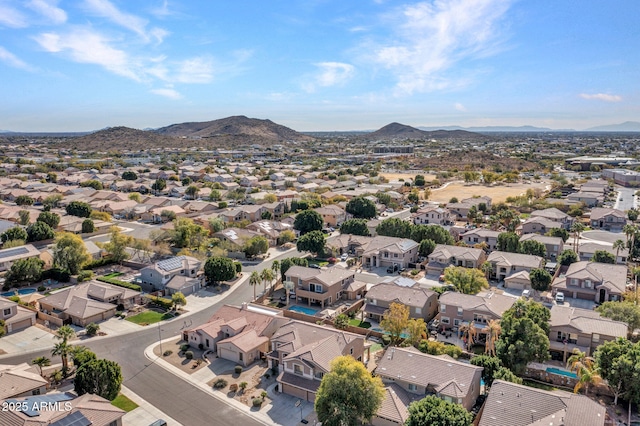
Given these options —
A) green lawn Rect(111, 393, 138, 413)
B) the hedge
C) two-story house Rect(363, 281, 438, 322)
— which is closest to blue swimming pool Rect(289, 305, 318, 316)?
two-story house Rect(363, 281, 438, 322)

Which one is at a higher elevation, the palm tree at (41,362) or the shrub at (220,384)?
the palm tree at (41,362)

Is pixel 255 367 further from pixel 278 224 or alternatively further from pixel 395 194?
pixel 395 194

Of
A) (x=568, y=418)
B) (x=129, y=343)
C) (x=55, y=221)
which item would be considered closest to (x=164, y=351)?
(x=129, y=343)

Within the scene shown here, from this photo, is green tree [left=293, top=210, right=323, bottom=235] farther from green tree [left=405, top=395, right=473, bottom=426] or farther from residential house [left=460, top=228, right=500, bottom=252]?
green tree [left=405, top=395, right=473, bottom=426]

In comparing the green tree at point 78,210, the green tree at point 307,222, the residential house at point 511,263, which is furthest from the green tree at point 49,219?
the residential house at point 511,263

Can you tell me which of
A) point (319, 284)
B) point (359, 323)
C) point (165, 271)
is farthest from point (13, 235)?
point (359, 323)

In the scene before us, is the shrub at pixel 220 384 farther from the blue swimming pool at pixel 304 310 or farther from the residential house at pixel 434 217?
the residential house at pixel 434 217
